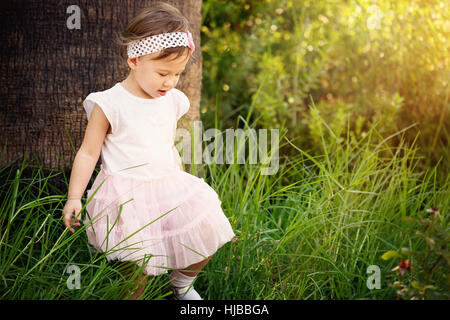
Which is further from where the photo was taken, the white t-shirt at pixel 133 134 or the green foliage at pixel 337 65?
the green foliage at pixel 337 65

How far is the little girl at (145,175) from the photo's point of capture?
2.13m

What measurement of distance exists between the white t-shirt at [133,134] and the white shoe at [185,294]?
0.55 m

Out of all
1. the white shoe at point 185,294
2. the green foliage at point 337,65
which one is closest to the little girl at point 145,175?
the white shoe at point 185,294

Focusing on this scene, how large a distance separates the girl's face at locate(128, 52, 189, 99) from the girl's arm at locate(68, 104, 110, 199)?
0.23m

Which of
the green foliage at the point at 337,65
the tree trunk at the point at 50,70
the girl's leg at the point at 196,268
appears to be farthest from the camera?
the green foliage at the point at 337,65

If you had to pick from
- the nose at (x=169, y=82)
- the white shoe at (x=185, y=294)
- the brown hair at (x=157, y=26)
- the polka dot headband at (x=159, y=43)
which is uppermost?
the brown hair at (x=157, y=26)

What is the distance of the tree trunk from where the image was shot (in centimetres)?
265

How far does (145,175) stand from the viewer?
7.27ft

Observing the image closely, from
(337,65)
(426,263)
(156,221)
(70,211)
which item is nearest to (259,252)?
(156,221)

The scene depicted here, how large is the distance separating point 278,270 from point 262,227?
0.94 ft

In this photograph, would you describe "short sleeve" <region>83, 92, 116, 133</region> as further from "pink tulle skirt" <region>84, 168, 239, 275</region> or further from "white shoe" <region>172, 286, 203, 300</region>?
"white shoe" <region>172, 286, 203, 300</region>

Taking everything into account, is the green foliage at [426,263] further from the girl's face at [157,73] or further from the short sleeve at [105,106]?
the short sleeve at [105,106]
